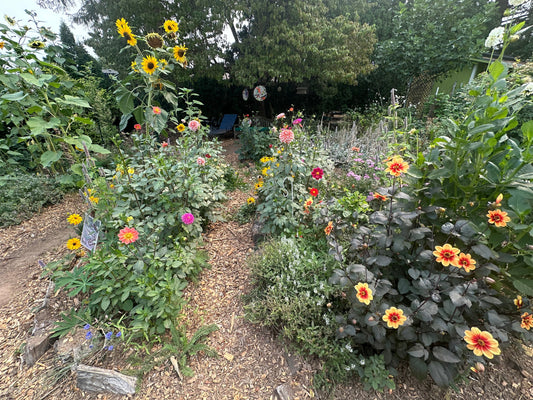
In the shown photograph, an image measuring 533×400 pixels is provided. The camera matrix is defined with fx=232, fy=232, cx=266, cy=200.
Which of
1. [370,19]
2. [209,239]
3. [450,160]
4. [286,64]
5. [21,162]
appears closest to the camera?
[450,160]

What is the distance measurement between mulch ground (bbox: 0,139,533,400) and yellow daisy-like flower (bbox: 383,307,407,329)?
0.52m

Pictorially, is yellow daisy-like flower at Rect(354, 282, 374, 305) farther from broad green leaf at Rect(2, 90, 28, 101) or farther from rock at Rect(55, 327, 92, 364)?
broad green leaf at Rect(2, 90, 28, 101)

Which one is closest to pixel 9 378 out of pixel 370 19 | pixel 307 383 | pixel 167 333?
pixel 167 333

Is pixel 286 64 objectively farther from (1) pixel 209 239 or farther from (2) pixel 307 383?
(2) pixel 307 383

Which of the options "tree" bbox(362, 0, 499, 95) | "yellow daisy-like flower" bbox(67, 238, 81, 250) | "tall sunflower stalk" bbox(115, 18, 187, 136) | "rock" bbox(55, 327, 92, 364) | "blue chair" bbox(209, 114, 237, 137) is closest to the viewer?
"rock" bbox(55, 327, 92, 364)

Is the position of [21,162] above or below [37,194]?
A: above

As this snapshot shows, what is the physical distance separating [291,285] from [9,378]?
183cm

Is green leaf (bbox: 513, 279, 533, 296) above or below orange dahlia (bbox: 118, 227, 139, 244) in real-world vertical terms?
below

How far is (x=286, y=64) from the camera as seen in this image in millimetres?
5254

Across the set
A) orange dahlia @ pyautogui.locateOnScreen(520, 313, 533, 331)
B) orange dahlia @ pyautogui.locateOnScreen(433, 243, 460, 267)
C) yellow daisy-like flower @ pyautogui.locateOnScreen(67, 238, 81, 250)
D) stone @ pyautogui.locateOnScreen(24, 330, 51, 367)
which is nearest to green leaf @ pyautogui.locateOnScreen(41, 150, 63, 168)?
yellow daisy-like flower @ pyautogui.locateOnScreen(67, 238, 81, 250)

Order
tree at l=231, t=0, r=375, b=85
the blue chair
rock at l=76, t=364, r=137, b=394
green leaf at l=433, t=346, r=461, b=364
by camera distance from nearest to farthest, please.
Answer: green leaf at l=433, t=346, r=461, b=364 < rock at l=76, t=364, r=137, b=394 < tree at l=231, t=0, r=375, b=85 < the blue chair

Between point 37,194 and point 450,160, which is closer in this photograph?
point 450,160

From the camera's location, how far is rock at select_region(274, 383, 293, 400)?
1.24 metres

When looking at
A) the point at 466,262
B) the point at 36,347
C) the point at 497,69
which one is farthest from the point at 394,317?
the point at 36,347
